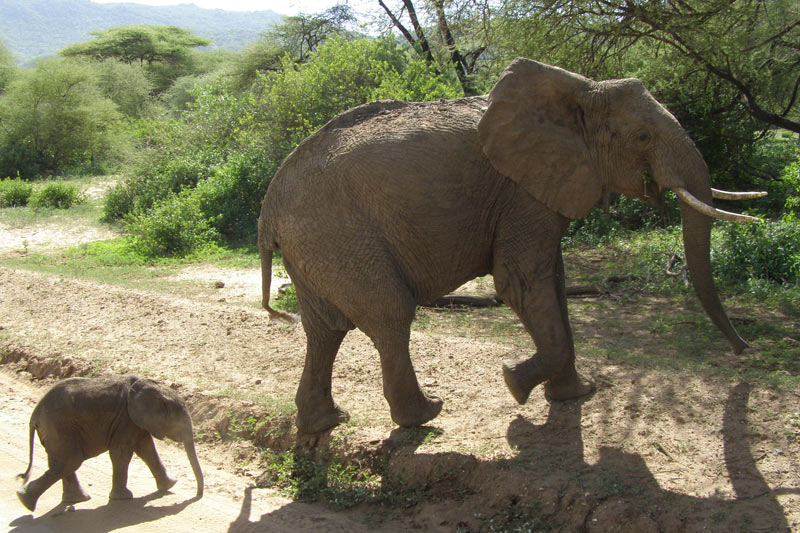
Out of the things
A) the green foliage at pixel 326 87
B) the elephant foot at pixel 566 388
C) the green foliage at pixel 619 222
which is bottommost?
the elephant foot at pixel 566 388

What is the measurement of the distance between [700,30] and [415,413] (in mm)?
6458

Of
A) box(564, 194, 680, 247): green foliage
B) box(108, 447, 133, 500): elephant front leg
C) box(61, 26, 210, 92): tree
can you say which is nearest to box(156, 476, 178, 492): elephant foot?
box(108, 447, 133, 500): elephant front leg

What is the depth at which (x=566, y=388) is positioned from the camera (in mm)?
5082

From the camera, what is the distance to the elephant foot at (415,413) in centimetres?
484

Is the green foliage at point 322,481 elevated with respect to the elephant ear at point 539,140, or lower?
lower

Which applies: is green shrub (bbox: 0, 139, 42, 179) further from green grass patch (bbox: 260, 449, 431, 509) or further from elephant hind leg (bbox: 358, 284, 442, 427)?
elephant hind leg (bbox: 358, 284, 442, 427)

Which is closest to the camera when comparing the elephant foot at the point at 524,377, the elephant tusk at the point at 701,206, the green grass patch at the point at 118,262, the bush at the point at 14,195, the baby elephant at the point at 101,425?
the elephant tusk at the point at 701,206

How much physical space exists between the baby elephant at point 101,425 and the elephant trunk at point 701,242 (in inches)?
128

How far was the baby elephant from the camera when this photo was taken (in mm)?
4582

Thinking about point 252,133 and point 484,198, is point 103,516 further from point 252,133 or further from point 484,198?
point 252,133

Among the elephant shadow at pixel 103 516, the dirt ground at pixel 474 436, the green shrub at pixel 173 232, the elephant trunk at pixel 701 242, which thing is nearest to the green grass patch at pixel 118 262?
the green shrub at pixel 173 232

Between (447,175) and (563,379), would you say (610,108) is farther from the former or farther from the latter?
(563,379)

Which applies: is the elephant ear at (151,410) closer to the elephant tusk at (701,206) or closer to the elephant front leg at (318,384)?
the elephant front leg at (318,384)

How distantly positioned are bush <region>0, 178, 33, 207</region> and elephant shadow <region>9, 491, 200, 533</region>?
52.3ft
